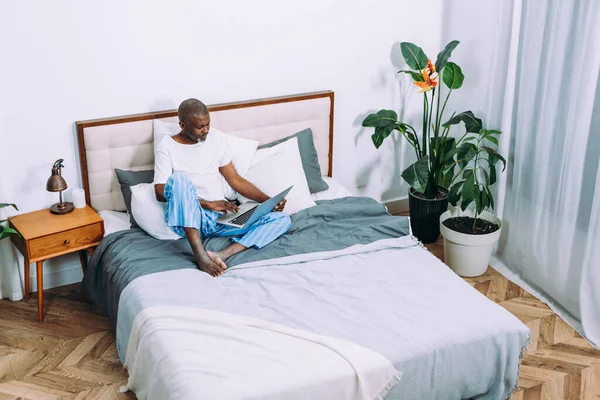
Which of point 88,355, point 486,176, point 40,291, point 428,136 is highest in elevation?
point 428,136

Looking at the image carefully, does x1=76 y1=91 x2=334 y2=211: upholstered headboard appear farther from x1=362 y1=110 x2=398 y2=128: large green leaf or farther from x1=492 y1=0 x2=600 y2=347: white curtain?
x1=492 y1=0 x2=600 y2=347: white curtain

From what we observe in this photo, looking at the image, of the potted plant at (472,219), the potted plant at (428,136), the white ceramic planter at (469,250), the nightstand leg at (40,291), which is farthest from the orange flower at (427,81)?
the nightstand leg at (40,291)

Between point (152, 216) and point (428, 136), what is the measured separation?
1.83m

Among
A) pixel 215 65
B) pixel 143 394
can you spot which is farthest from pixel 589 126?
pixel 143 394

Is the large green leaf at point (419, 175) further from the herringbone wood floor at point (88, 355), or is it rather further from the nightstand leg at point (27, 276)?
the nightstand leg at point (27, 276)

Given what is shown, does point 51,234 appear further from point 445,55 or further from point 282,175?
point 445,55

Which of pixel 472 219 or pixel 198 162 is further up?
pixel 198 162

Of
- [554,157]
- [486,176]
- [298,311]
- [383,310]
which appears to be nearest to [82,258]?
[298,311]

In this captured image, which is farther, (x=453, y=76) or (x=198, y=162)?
(x=453, y=76)

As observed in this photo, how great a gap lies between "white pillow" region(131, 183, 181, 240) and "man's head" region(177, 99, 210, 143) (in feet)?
1.25

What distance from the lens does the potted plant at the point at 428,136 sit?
3.96m

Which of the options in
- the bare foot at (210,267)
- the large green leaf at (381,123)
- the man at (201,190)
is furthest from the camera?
the large green leaf at (381,123)

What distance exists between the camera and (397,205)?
468cm

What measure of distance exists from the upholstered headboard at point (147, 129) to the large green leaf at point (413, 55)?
18.6 inches
